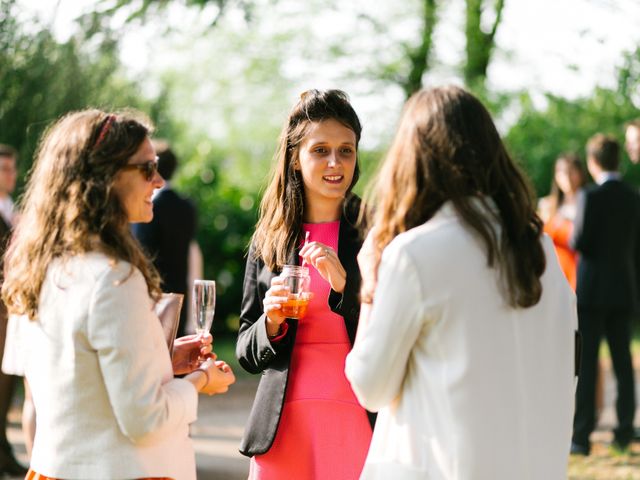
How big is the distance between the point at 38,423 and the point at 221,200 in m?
12.9

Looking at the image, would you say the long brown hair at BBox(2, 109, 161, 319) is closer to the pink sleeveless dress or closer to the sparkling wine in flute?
the sparkling wine in flute

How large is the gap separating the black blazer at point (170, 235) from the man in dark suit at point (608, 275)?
3.26 m

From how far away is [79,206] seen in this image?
8.43ft

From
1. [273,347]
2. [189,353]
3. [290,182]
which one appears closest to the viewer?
[189,353]

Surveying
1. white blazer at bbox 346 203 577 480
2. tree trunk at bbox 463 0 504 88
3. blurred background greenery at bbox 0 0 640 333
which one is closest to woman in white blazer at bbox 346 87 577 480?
white blazer at bbox 346 203 577 480

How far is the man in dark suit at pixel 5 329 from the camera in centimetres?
656

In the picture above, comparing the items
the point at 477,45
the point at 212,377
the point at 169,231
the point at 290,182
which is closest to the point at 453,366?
the point at 212,377

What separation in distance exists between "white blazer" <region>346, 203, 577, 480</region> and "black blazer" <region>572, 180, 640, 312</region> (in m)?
5.40

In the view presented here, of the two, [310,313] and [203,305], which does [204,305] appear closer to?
[203,305]

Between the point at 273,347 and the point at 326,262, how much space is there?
381 millimetres

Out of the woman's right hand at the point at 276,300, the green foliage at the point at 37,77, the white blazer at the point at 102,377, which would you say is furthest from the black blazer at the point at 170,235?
the green foliage at the point at 37,77

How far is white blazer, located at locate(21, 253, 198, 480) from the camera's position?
243cm

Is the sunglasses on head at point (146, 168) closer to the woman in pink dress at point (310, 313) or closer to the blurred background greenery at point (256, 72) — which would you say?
the woman in pink dress at point (310, 313)

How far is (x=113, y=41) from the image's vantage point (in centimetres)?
1200
